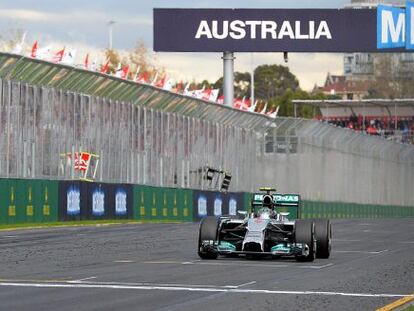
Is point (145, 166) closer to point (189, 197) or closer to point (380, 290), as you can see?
point (189, 197)

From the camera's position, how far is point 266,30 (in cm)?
6291

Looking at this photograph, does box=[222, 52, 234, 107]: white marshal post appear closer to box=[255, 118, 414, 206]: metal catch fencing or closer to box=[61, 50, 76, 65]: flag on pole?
box=[255, 118, 414, 206]: metal catch fencing

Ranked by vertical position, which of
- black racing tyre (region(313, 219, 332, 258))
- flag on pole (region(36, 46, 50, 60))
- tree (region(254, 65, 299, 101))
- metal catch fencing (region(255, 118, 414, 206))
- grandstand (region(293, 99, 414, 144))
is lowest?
black racing tyre (region(313, 219, 332, 258))

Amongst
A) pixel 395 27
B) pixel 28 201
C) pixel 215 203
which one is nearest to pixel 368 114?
pixel 395 27

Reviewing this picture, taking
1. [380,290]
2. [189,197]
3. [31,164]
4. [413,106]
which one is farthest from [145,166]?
[413,106]

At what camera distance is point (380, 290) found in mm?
17094

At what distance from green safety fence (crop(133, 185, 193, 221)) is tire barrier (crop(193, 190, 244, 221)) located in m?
0.67

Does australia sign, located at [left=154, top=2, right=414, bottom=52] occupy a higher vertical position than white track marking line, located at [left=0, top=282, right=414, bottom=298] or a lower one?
higher

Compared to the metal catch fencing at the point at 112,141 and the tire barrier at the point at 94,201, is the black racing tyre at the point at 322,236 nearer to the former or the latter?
the metal catch fencing at the point at 112,141

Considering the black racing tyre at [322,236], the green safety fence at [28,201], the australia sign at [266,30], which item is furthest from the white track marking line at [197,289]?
the australia sign at [266,30]

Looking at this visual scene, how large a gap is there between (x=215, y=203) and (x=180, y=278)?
119ft

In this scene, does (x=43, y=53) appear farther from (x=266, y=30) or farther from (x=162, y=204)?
(x=266, y=30)

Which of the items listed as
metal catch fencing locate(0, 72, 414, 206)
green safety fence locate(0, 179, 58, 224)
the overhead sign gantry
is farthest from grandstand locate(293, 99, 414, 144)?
green safety fence locate(0, 179, 58, 224)

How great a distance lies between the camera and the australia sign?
6216 centimetres
